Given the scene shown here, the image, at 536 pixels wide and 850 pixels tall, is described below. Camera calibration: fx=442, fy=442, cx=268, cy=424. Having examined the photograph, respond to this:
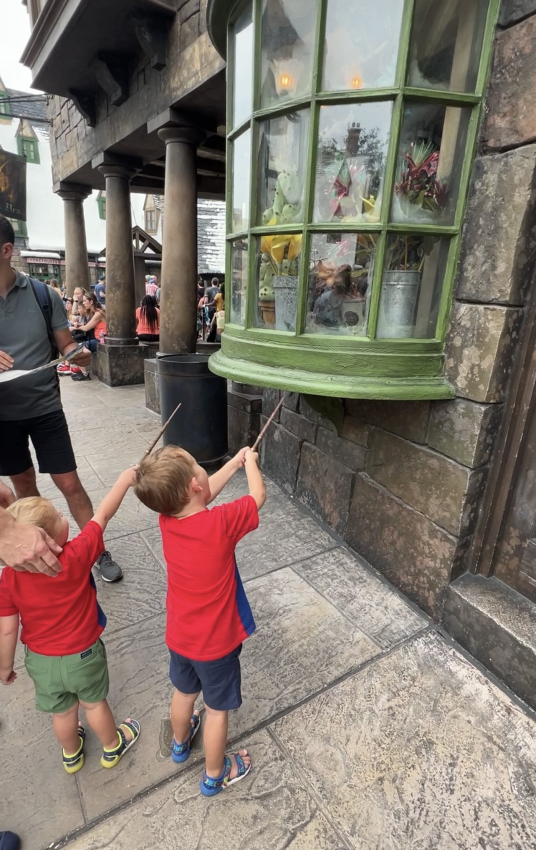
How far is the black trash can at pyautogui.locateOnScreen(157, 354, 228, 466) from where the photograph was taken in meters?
3.70

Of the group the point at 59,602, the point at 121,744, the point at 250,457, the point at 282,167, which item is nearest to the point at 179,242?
the point at 282,167

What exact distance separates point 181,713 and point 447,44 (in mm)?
2735

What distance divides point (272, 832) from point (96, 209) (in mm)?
26231

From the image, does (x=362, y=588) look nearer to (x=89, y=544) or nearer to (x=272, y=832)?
(x=272, y=832)

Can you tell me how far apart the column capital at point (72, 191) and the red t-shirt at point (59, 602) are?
862 cm

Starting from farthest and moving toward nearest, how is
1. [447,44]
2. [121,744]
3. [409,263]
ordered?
[409,263] < [447,44] < [121,744]

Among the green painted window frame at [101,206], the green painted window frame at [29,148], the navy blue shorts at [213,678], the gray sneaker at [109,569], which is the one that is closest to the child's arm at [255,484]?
the navy blue shorts at [213,678]

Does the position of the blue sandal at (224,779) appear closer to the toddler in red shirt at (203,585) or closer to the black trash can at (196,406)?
the toddler in red shirt at (203,585)

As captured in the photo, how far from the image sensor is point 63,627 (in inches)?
53.6

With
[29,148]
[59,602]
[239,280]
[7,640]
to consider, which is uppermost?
[29,148]

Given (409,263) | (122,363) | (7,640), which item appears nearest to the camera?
(7,640)

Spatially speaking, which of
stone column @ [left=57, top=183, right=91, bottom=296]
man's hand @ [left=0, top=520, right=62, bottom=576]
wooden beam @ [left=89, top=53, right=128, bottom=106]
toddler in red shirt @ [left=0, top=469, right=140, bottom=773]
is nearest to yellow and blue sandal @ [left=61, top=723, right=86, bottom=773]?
toddler in red shirt @ [left=0, top=469, right=140, bottom=773]

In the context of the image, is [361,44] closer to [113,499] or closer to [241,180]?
[241,180]

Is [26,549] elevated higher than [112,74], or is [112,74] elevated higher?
[112,74]
